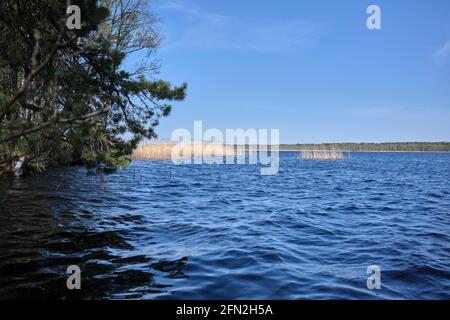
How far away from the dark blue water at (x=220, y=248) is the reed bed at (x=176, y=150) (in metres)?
29.0

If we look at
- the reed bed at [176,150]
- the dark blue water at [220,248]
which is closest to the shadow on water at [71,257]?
the dark blue water at [220,248]

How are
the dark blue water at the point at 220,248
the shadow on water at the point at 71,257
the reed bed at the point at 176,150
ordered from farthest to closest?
the reed bed at the point at 176,150 < the dark blue water at the point at 220,248 < the shadow on water at the point at 71,257

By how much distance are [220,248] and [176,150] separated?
41.7 meters

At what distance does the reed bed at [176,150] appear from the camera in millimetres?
45656

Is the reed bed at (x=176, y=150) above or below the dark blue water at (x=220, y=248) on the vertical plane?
above

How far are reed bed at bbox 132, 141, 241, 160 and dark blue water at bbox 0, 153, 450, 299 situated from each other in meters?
29.0

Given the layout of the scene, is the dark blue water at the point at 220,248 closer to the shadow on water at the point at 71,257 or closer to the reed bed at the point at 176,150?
the shadow on water at the point at 71,257

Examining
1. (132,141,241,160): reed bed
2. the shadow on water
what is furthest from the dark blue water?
(132,141,241,160): reed bed

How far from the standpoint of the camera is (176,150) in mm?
49844

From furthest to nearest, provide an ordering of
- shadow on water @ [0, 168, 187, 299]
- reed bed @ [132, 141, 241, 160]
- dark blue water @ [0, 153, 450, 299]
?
reed bed @ [132, 141, 241, 160] < dark blue water @ [0, 153, 450, 299] < shadow on water @ [0, 168, 187, 299]

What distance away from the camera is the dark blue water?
621 cm

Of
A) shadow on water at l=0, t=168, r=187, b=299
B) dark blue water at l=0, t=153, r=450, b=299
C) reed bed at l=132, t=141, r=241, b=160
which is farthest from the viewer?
reed bed at l=132, t=141, r=241, b=160

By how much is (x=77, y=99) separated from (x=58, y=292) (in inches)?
181

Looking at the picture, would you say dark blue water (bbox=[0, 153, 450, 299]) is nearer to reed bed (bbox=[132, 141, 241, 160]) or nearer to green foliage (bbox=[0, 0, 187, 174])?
green foliage (bbox=[0, 0, 187, 174])
